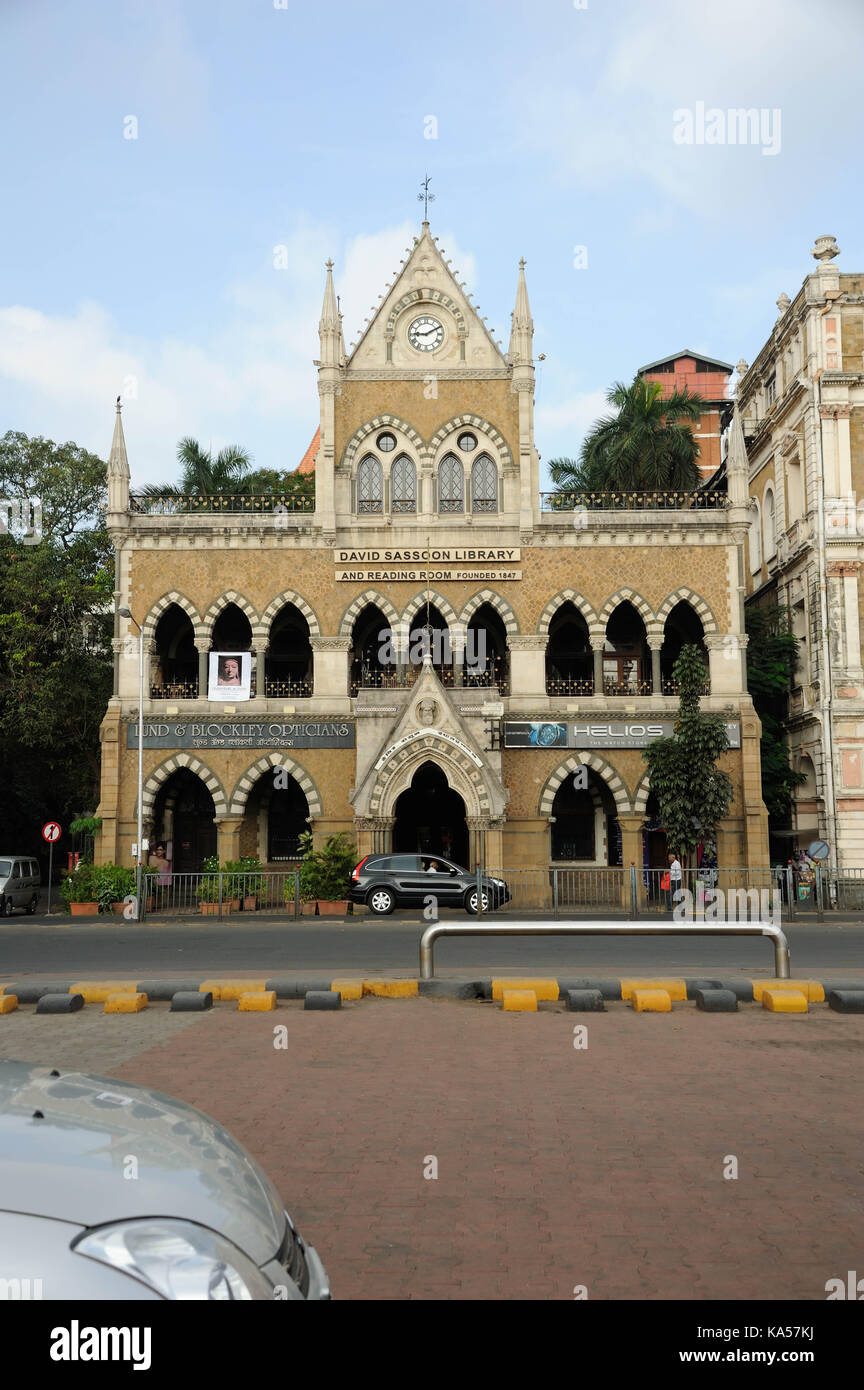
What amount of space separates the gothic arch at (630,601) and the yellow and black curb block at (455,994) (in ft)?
65.3

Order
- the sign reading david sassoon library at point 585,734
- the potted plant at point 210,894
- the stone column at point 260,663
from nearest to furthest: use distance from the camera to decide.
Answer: the potted plant at point 210,894
the sign reading david sassoon library at point 585,734
the stone column at point 260,663

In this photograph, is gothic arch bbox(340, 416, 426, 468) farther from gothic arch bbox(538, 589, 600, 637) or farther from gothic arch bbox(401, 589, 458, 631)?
gothic arch bbox(538, 589, 600, 637)

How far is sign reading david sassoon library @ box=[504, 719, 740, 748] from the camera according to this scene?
32281 mm

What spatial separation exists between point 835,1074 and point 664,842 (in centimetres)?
2567

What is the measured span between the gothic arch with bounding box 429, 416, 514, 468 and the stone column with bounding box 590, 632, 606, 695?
231 inches

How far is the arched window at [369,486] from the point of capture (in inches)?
1341

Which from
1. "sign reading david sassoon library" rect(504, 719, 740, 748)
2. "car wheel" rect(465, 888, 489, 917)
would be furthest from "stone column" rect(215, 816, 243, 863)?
"car wheel" rect(465, 888, 489, 917)

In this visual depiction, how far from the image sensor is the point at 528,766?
106 feet

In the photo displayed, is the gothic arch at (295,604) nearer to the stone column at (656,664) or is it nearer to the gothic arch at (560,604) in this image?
the gothic arch at (560,604)

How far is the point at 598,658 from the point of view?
108 ft

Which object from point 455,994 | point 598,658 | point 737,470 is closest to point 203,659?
point 598,658

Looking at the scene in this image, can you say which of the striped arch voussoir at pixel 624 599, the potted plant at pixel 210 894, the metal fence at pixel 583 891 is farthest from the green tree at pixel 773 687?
the potted plant at pixel 210 894
